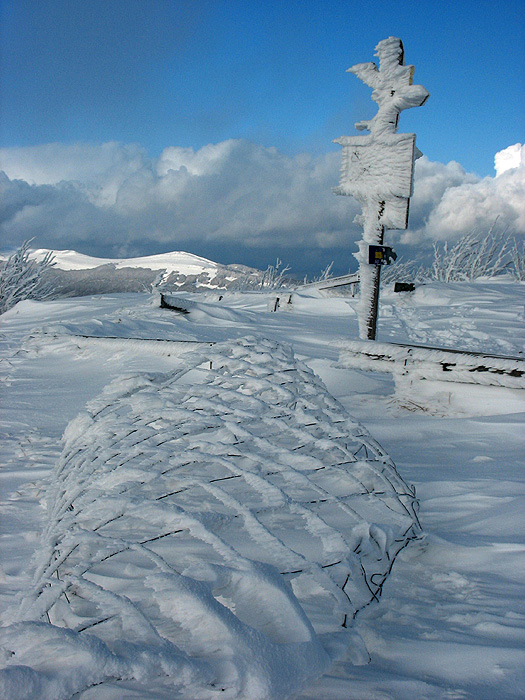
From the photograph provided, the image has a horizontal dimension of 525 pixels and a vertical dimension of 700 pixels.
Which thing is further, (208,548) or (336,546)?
(208,548)

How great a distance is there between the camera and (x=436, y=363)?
380cm

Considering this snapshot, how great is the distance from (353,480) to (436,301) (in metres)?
9.36

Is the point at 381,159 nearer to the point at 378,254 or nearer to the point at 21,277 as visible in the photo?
the point at 378,254

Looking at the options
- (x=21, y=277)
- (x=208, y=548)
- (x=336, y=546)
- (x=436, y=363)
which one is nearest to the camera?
(x=336, y=546)

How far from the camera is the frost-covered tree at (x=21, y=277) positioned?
1623 cm

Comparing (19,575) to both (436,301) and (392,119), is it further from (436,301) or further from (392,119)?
(436,301)

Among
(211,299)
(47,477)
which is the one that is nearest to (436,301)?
(211,299)

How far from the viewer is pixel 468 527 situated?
1902 mm

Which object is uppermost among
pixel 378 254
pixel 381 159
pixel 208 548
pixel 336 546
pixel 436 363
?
pixel 381 159

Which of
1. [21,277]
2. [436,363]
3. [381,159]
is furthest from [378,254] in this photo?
[21,277]

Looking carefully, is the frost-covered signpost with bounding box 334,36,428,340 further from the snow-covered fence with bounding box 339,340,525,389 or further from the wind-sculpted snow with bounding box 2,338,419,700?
the wind-sculpted snow with bounding box 2,338,419,700

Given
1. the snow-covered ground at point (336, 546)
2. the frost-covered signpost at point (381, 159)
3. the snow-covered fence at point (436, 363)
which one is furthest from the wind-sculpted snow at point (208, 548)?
the frost-covered signpost at point (381, 159)

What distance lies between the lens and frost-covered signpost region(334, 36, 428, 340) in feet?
15.9

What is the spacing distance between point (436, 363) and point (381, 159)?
102 inches
